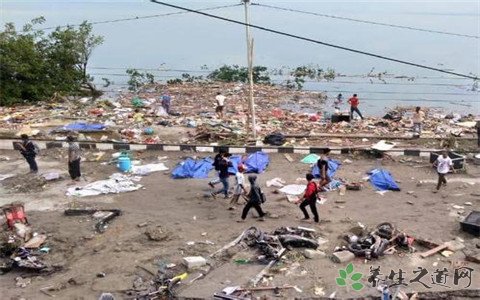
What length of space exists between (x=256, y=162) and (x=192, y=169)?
5.79 ft

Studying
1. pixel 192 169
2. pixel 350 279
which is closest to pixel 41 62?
pixel 192 169

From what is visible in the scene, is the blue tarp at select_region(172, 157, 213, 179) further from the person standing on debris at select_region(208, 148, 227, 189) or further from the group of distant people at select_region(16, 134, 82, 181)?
the group of distant people at select_region(16, 134, 82, 181)

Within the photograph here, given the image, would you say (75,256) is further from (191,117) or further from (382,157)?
(191,117)

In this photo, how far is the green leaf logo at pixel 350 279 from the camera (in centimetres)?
838

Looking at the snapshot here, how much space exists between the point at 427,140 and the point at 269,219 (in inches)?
328

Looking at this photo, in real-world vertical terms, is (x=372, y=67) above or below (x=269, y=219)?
above

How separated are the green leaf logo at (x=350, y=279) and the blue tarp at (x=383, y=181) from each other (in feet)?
14.5

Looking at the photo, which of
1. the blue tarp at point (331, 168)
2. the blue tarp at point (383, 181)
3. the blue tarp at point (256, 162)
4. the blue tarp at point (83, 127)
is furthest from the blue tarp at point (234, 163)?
the blue tarp at point (83, 127)

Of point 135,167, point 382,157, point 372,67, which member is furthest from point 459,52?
point 135,167

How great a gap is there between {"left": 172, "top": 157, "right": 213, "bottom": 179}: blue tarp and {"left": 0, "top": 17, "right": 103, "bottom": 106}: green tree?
13.1 meters

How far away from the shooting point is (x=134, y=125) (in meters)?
19.5

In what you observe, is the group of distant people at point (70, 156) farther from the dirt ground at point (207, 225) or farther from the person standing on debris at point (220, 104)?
the person standing on debris at point (220, 104)

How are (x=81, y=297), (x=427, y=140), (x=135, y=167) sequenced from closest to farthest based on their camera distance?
(x=81, y=297), (x=135, y=167), (x=427, y=140)

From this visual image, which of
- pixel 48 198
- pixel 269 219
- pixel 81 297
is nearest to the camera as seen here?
pixel 81 297
